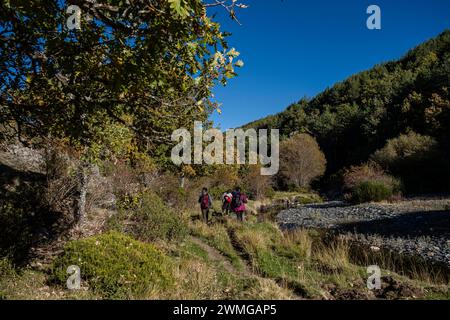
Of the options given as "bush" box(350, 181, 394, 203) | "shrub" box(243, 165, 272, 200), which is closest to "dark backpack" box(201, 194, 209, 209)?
"bush" box(350, 181, 394, 203)

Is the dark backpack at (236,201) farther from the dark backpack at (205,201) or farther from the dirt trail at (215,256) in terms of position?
the dirt trail at (215,256)

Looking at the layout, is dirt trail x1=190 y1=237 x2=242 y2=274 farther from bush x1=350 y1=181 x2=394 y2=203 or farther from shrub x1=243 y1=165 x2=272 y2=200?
shrub x1=243 y1=165 x2=272 y2=200

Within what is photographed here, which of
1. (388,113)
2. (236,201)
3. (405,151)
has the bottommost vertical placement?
(236,201)

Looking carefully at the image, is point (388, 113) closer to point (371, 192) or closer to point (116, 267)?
point (371, 192)

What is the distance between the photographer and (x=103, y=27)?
462 centimetres

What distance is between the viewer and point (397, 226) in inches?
684

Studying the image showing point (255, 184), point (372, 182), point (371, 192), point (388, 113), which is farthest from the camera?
point (388, 113)

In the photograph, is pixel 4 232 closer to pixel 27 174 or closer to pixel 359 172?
pixel 27 174

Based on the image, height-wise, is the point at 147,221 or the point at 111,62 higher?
the point at 111,62

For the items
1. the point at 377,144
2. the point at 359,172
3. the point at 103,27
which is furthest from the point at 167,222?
the point at 377,144

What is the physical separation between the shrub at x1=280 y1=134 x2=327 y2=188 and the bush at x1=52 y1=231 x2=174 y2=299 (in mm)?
51527

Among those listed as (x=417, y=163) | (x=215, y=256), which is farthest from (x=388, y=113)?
(x=215, y=256)

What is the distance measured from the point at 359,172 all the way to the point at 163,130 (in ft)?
110

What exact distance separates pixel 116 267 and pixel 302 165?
52.8 meters
